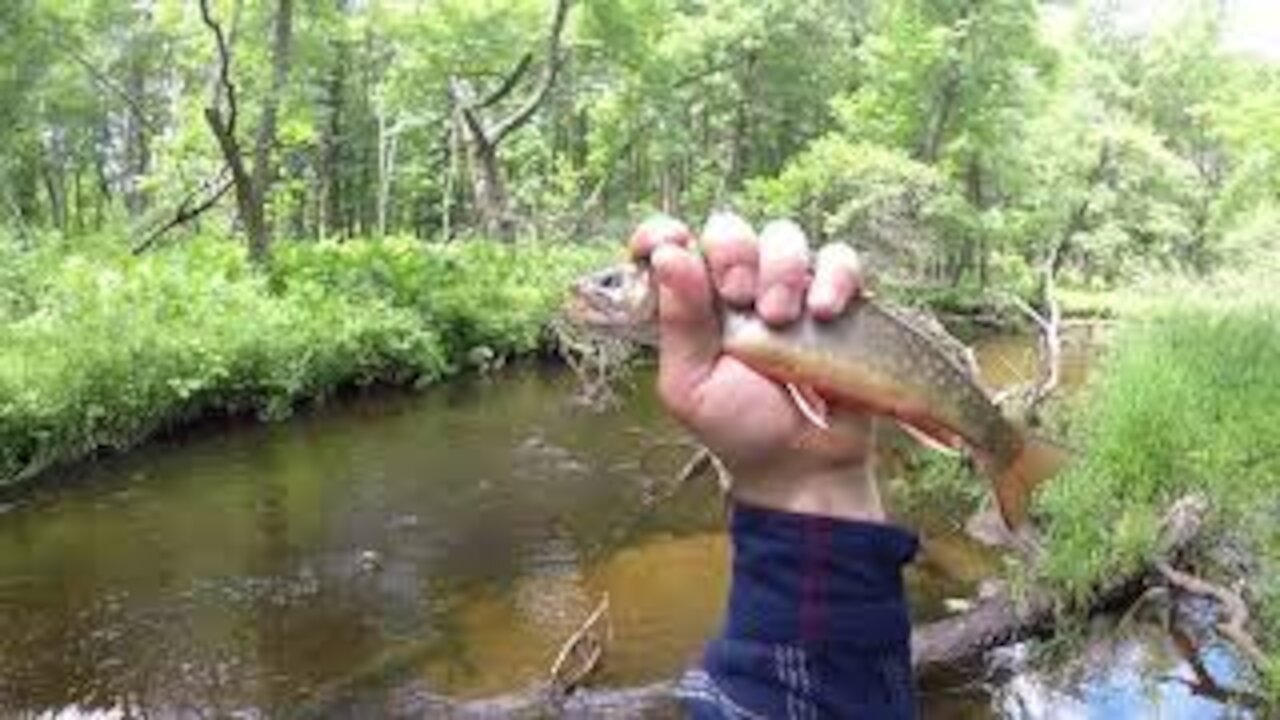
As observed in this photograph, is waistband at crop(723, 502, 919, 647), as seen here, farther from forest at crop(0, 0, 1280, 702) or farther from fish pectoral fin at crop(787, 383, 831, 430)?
forest at crop(0, 0, 1280, 702)

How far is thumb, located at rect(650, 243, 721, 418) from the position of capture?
1.82 m

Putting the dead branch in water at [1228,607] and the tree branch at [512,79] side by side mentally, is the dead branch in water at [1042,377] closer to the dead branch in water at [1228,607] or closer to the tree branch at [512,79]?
the dead branch in water at [1228,607]

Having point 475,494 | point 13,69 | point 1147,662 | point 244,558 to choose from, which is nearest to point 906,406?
point 1147,662

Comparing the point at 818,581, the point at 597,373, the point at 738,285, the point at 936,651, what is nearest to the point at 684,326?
the point at 738,285

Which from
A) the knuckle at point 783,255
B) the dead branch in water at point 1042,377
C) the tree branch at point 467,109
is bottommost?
the dead branch in water at point 1042,377

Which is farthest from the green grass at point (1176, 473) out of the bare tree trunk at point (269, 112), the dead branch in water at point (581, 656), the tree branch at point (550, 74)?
the tree branch at point (550, 74)

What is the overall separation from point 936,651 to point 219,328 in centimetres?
1072

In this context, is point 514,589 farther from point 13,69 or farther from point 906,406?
point 13,69

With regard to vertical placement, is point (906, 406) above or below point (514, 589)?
above

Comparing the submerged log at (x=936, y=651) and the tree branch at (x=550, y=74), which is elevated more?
the tree branch at (x=550, y=74)

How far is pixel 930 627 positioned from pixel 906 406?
8.17m

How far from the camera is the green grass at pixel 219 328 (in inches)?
594

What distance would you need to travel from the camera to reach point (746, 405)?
184 cm

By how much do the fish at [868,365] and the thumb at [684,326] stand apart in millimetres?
24
